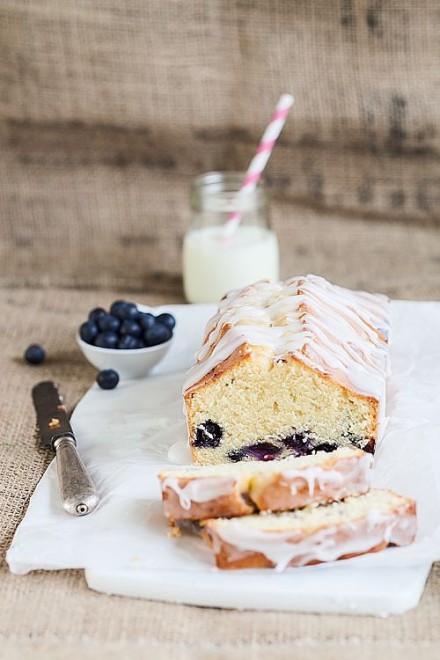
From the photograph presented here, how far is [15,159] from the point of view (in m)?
5.01

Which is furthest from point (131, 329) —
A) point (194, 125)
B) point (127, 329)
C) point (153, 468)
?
point (194, 125)

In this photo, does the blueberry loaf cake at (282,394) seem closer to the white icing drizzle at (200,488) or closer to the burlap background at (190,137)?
the white icing drizzle at (200,488)

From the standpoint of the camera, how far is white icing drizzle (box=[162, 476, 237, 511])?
234cm

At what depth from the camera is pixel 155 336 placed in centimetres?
356

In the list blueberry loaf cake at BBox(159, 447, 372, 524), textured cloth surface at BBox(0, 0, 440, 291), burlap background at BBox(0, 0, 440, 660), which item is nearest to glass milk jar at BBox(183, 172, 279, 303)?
burlap background at BBox(0, 0, 440, 660)

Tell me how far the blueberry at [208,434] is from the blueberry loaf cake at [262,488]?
37 centimetres

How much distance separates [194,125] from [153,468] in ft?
8.50

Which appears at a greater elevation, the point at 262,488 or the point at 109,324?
the point at 262,488

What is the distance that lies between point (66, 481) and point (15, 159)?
274 cm

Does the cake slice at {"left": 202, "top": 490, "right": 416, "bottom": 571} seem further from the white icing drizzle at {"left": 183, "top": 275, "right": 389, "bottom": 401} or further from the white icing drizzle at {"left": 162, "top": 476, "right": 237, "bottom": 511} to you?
the white icing drizzle at {"left": 183, "top": 275, "right": 389, "bottom": 401}

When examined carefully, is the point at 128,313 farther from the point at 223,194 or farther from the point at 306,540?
the point at 306,540

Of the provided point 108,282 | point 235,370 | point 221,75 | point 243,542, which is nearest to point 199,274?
point 108,282

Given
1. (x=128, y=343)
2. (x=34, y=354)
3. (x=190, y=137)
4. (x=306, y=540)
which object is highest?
(x=190, y=137)

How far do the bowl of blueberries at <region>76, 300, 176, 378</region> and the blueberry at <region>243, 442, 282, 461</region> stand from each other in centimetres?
83
